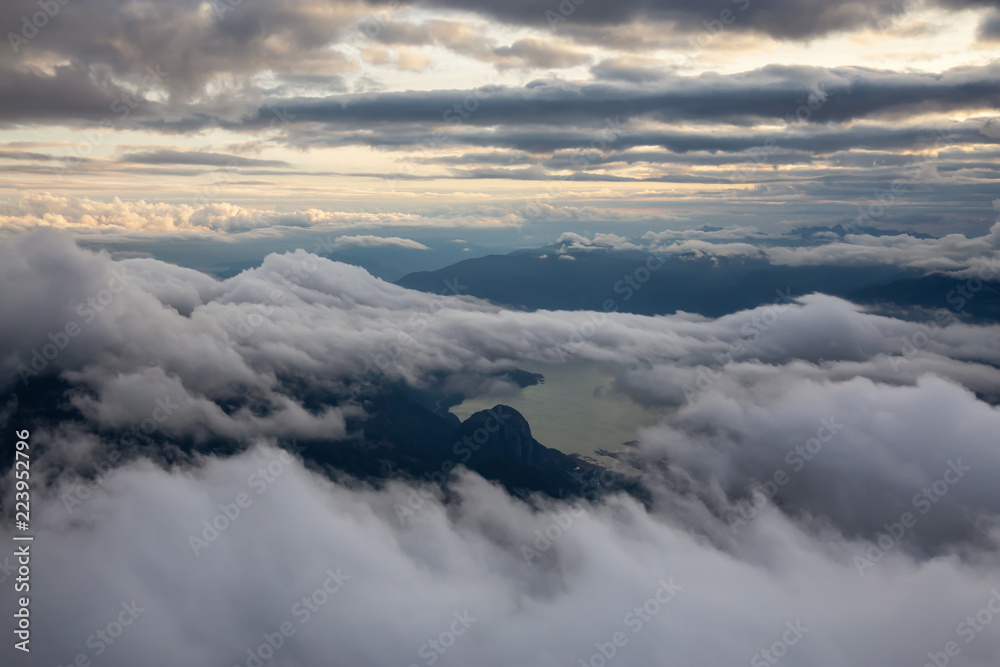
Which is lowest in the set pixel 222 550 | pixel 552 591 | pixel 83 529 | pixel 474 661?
pixel 552 591

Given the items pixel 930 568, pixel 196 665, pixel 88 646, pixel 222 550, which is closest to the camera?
pixel 88 646

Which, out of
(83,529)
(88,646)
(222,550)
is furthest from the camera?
(222,550)

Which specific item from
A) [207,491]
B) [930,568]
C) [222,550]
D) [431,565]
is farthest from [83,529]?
[930,568]

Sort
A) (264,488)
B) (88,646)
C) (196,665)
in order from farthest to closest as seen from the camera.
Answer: (264,488)
(196,665)
(88,646)

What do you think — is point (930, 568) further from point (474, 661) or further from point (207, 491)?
A: point (207, 491)

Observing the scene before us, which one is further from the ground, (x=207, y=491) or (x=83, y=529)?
(x=83, y=529)

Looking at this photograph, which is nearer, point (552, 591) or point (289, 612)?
point (289, 612)

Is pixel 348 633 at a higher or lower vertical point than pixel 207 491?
lower

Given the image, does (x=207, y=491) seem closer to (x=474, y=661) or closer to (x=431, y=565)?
(x=431, y=565)

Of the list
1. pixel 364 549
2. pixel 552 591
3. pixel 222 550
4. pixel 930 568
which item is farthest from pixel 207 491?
pixel 930 568
